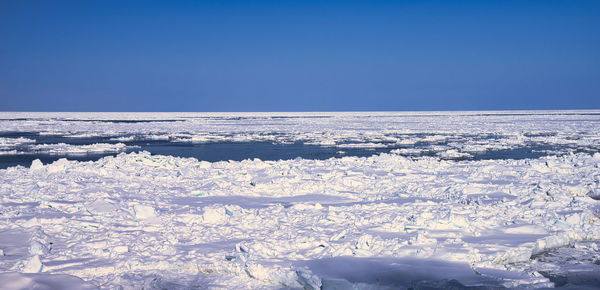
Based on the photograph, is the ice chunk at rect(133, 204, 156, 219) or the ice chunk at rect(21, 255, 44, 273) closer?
the ice chunk at rect(21, 255, 44, 273)

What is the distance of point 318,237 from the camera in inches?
237

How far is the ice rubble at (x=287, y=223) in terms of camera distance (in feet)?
16.6

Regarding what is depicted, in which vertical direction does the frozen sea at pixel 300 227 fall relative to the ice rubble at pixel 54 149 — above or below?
below

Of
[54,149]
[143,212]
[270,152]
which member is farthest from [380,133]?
[143,212]

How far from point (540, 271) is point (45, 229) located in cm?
588

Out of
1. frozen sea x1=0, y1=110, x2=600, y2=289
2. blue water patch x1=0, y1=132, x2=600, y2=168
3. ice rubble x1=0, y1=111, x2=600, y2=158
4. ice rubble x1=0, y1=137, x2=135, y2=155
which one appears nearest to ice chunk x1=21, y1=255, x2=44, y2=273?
frozen sea x1=0, y1=110, x2=600, y2=289

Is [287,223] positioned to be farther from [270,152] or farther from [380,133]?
[380,133]

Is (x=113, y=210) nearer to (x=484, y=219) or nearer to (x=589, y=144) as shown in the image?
(x=484, y=219)

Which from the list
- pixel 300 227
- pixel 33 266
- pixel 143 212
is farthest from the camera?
pixel 143 212

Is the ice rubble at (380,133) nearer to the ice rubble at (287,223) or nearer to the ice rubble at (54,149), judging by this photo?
the ice rubble at (54,149)

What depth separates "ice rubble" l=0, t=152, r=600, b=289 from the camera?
5.06 m

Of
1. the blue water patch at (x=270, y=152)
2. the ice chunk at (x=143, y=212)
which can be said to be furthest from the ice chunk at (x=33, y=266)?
the blue water patch at (x=270, y=152)

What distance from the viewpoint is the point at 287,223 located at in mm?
6684

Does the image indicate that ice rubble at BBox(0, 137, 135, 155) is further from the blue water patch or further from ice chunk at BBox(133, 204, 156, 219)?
ice chunk at BBox(133, 204, 156, 219)
